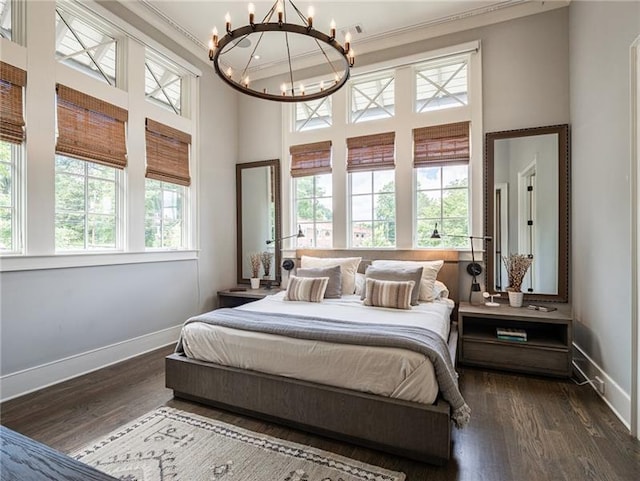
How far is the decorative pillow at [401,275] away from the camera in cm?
315

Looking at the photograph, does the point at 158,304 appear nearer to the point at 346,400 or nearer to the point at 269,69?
the point at 346,400

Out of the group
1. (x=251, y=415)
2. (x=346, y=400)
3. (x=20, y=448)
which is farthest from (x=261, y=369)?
(x=20, y=448)

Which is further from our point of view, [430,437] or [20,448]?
[430,437]

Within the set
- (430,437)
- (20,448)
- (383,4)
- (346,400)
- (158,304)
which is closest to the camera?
(20,448)

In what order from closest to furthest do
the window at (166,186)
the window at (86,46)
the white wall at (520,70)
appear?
the window at (86,46)
the white wall at (520,70)
the window at (166,186)

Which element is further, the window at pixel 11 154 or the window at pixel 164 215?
the window at pixel 164 215

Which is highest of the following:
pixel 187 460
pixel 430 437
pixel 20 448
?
pixel 20 448

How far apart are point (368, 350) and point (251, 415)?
981mm

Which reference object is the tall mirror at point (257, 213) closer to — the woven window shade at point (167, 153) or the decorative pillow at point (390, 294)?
the woven window shade at point (167, 153)

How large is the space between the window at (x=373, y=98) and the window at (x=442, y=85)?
12.9 inches

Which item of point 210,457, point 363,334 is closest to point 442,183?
point 363,334

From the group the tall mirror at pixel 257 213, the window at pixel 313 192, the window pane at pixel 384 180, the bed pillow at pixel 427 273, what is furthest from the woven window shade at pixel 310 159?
the bed pillow at pixel 427 273

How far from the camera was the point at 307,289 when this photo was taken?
11.0ft

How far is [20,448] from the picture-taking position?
2.73 feet
